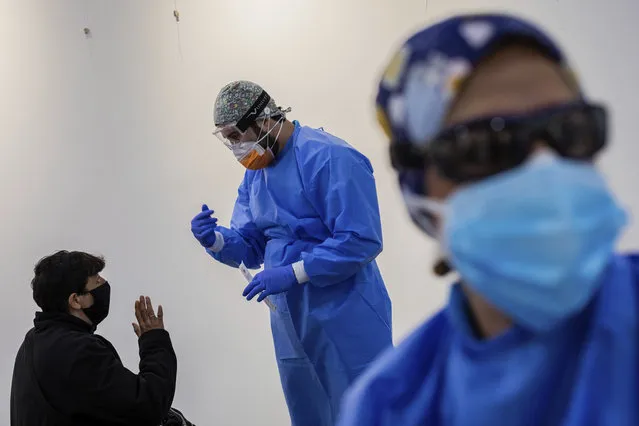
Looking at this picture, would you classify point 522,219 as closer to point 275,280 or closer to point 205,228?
point 275,280

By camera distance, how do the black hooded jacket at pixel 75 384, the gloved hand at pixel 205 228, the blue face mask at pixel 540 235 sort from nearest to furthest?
the blue face mask at pixel 540 235 < the black hooded jacket at pixel 75 384 < the gloved hand at pixel 205 228

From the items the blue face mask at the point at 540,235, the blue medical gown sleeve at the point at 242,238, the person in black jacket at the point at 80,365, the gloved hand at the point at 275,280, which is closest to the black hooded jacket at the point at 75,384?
the person in black jacket at the point at 80,365

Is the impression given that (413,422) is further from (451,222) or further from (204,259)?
(204,259)

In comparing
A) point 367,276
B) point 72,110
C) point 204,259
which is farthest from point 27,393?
point 72,110

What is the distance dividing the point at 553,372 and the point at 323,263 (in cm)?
119

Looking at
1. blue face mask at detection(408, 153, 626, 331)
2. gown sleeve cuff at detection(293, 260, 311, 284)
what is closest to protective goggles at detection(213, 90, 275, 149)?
gown sleeve cuff at detection(293, 260, 311, 284)

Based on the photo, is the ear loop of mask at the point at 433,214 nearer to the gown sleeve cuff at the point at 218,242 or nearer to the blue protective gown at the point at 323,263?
the blue protective gown at the point at 323,263

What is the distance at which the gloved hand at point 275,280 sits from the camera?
1853 millimetres

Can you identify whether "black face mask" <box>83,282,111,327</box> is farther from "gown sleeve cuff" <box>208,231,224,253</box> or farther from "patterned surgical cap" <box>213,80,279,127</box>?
"patterned surgical cap" <box>213,80,279,127</box>

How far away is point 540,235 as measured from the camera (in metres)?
0.58

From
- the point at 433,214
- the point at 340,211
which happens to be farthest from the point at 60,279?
the point at 433,214

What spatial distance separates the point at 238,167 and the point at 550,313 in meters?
2.42

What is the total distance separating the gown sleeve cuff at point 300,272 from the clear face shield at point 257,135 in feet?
1.10

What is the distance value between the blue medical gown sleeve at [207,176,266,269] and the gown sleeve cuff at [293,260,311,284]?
1.11ft
